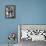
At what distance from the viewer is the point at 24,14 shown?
351 centimetres

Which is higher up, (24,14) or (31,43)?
(24,14)

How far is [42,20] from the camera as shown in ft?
11.5

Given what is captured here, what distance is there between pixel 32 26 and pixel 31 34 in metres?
0.22

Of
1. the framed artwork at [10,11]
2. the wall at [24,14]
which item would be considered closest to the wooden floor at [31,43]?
the wall at [24,14]

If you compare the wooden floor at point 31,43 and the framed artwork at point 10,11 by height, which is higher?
the framed artwork at point 10,11

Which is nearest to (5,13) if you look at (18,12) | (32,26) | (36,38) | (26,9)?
(18,12)

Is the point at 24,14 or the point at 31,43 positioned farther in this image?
the point at 24,14

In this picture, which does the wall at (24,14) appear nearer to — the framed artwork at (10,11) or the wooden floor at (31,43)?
the framed artwork at (10,11)

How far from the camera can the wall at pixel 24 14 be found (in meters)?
3.51

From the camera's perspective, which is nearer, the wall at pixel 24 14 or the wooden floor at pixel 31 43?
the wooden floor at pixel 31 43

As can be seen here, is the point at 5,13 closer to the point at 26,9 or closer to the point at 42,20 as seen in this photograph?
the point at 26,9

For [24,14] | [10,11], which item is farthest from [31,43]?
[10,11]

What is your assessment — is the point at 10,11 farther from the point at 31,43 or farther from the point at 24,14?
the point at 31,43

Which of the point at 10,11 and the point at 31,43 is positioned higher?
the point at 10,11
